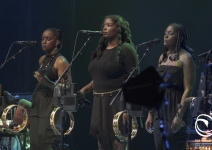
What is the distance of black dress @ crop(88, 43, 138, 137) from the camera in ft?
19.0

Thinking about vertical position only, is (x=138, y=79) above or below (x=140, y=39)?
below

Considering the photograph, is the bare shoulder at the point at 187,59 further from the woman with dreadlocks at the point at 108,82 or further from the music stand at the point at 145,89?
the music stand at the point at 145,89

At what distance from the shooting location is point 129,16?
803 cm

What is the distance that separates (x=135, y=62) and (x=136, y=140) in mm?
2214

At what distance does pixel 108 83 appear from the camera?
5836 mm

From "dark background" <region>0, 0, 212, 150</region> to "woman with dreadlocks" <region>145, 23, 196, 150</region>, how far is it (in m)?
1.70

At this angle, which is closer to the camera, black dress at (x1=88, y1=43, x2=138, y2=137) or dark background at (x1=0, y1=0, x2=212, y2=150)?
black dress at (x1=88, y1=43, x2=138, y2=137)

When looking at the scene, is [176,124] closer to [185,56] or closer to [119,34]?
[185,56]

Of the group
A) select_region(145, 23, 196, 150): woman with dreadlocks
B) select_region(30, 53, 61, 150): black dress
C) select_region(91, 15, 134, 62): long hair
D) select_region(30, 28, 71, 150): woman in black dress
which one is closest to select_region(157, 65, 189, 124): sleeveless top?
select_region(145, 23, 196, 150): woman with dreadlocks

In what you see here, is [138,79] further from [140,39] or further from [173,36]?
[140,39]

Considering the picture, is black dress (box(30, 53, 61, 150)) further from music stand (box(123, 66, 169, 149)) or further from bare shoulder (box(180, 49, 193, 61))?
music stand (box(123, 66, 169, 149))

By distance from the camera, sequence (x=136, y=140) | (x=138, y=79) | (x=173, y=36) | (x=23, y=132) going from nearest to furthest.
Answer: (x=138, y=79) → (x=173, y=36) → (x=23, y=132) → (x=136, y=140)

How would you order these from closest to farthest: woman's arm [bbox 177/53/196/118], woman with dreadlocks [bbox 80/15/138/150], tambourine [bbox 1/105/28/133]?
woman's arm [bbox 177/53/196/118] → woman with dreadlocks [bbox 80/15/138/150] → tambourine [bbox 1/105/28/133]

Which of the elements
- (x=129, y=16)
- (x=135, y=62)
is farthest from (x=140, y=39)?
(x=135, y=62)
